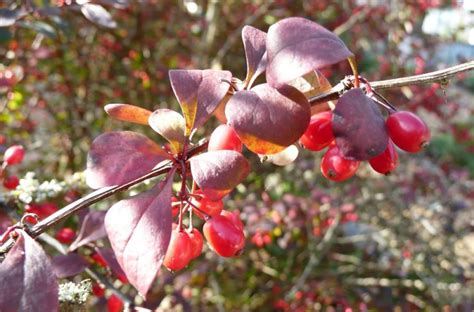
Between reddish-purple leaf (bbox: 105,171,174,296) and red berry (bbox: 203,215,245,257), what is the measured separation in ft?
0.44

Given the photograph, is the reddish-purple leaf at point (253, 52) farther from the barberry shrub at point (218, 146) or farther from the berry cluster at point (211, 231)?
the berry cluster at point (211, 231)

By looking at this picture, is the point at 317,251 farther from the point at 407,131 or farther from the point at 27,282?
the point at 27,282

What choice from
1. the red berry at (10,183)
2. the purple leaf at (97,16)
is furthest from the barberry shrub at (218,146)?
the purple leaf at (97,16)

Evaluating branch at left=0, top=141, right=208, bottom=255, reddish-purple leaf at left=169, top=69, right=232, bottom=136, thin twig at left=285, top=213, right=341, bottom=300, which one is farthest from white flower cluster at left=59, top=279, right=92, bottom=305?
thin twig at left=285, top=213, right=341, bottom=300

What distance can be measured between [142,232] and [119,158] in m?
0.15

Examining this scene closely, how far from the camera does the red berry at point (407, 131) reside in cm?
81

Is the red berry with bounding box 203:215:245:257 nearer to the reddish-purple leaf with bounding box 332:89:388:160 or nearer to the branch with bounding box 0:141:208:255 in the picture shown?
the branch with bounding box 0:141:208:255

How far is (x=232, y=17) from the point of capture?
437 cm

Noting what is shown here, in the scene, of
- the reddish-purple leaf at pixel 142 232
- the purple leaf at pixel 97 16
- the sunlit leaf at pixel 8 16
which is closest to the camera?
the reddish-purple leaf at pixel 142 232

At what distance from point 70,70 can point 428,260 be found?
9.51ft

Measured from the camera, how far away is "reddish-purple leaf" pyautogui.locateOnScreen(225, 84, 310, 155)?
742 millimetres

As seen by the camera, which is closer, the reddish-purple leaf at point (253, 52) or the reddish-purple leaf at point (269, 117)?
the reddish-purple leaf at point (269, 117)

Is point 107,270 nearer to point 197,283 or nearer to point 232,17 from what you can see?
point 197,283

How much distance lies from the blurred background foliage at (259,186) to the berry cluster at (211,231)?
Result: 1.90 m
